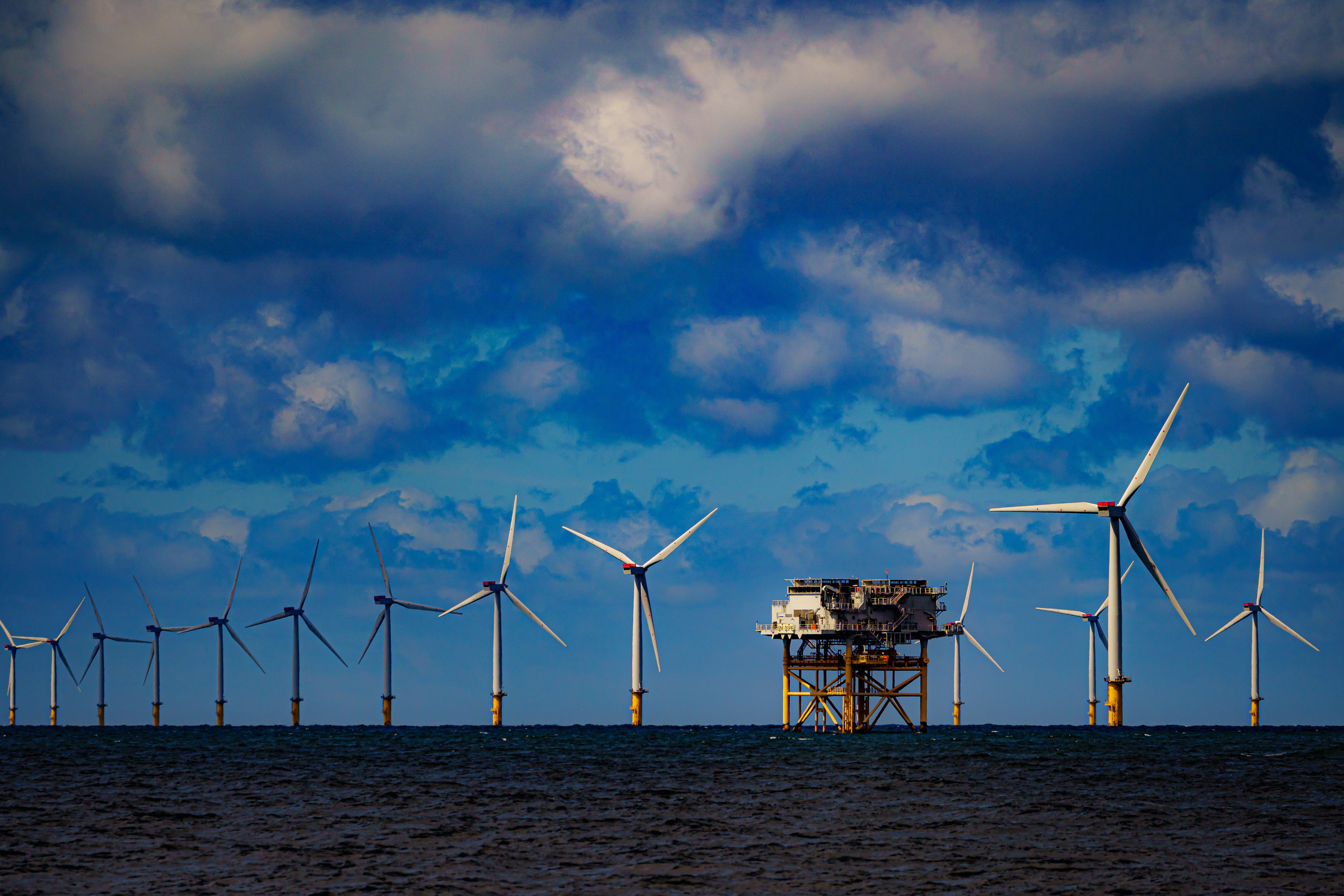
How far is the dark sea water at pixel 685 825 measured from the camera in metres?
42.0

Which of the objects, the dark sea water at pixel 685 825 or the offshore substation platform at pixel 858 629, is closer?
the dark sea water at pixel 685 825

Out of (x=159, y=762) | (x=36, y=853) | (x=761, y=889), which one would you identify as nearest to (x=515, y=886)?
(x=761, y=889)

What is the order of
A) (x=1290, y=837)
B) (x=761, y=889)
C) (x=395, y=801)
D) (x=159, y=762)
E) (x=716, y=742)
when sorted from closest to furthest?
(x=761, y=889) < (x=1290, y=837) < (x=395, y=801) < (x=159, y=762) < (x=716, y=742)

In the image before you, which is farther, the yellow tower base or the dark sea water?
the yellow tower base

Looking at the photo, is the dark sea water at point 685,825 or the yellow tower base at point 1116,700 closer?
the dark sea water at point 685,825

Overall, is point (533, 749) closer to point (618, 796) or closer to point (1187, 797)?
point (618, 796)

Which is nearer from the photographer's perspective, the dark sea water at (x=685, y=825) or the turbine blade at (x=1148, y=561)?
the dark sea water at (x=685, y=825)

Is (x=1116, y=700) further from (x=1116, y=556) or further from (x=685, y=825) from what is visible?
(x=685, y=825)

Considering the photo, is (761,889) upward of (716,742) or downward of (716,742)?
upward

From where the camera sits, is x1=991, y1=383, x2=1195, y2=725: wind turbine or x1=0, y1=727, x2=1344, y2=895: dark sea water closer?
x1=0, y1=727, x2=1344, y2=895: dark sea water

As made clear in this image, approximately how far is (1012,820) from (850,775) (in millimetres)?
25180

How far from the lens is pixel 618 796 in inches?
2837

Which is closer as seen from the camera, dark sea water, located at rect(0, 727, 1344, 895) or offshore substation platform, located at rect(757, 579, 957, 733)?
dark sea water, located at rect(0, 727, 1344, 895)

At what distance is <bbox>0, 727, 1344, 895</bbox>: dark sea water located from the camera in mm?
42031
